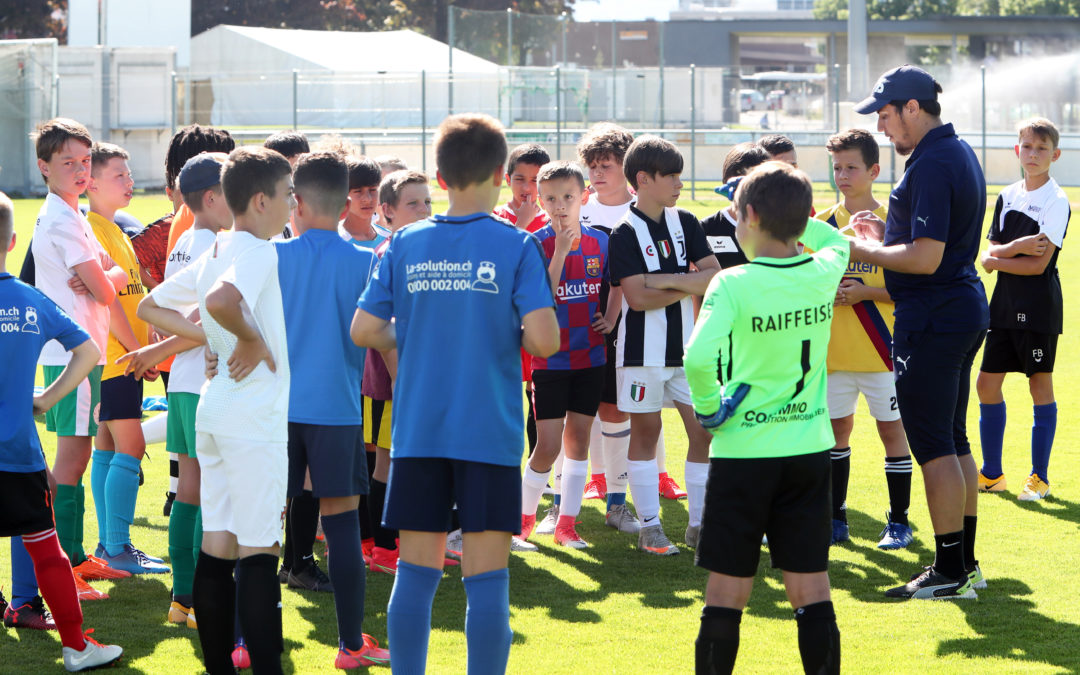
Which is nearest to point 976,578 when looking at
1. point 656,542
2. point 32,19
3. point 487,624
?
point 656,542

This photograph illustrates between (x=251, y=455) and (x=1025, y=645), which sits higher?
(x=251, y=455)

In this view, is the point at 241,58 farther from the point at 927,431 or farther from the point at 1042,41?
the point at 927,431

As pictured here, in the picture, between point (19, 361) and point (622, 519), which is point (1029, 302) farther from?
point (19, 361)

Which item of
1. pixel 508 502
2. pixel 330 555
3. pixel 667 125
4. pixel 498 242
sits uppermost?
pixel 667 125

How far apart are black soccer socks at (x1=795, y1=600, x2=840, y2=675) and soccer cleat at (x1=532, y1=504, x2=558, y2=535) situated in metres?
2.82

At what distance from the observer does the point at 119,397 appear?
5.51 m

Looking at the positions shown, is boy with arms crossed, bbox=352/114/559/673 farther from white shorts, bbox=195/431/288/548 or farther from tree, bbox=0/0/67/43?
tree, bbox=0/0/67/43

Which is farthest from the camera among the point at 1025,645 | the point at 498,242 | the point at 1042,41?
the point at 1042,41

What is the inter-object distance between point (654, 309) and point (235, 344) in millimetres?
2458

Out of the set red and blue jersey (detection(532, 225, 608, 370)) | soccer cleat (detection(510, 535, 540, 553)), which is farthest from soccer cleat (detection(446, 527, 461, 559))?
red and blue jersey (detection(532, 225, 608, 370))

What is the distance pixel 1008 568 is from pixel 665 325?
197 centimetres

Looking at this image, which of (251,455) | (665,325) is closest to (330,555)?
(251,455)

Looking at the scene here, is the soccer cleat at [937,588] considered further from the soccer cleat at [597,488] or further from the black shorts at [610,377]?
the soccer cleat at [597,488]

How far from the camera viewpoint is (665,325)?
19.0 feet
